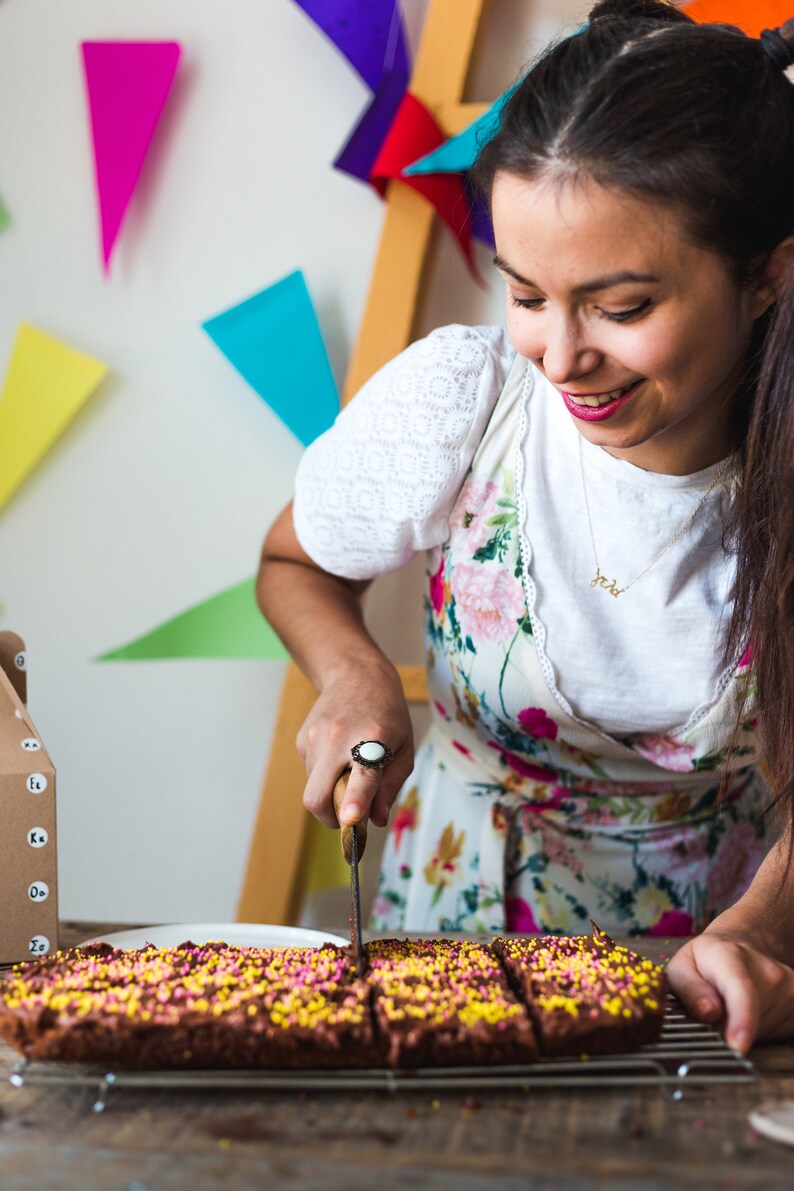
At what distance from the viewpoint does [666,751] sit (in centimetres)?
123

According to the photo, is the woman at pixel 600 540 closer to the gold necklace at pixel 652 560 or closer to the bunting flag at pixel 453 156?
the gold necklace at pixel 652 560

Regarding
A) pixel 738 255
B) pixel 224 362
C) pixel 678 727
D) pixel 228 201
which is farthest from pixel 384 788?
pixel 228 201

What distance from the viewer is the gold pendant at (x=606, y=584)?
3.98ft

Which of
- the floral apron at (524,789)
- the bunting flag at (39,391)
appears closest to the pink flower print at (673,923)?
the floral apron at (524,789)

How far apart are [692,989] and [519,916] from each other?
47 centimetres

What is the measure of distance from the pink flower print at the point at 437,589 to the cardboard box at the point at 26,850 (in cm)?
48

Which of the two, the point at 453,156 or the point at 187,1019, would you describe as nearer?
the point at 187,1019

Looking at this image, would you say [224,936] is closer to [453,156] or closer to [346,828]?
[346,828]

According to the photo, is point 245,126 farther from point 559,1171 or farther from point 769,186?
point 559,1171

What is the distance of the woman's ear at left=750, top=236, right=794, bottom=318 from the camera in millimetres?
1010

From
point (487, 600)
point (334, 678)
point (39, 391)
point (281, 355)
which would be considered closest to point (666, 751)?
point (487, 600)

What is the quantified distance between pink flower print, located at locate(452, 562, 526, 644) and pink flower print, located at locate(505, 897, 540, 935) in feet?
1.04

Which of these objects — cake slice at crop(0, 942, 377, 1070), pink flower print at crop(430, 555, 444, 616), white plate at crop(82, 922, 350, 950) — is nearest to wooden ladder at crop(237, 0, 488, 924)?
pink flower print at crop(430, 555, 444, 616)

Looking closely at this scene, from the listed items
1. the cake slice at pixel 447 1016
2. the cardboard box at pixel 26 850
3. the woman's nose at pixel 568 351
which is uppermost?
the woman's nose at pixel 568 351
